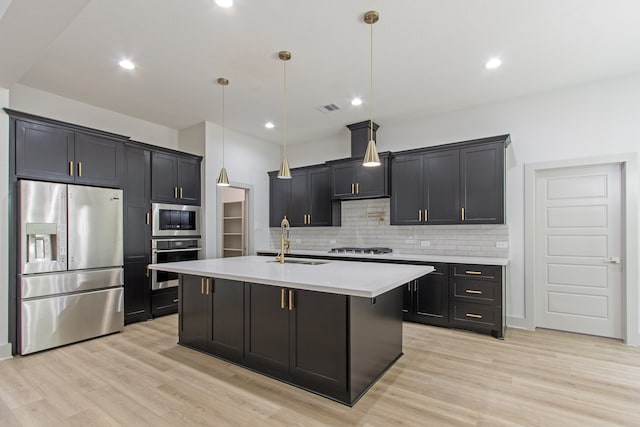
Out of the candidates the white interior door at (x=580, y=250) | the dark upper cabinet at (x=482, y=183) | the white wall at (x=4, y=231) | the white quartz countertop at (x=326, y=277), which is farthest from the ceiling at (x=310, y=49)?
the white quartz countertop at (x=326, y=277)

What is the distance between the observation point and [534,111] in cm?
413

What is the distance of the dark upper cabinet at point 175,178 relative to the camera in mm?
4590

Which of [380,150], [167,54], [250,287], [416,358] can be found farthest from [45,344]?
[380,150]

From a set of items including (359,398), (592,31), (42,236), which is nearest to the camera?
(359,398)

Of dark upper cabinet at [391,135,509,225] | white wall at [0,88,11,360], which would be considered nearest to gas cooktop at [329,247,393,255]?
dark upper cabinet at [391,135,509,225]

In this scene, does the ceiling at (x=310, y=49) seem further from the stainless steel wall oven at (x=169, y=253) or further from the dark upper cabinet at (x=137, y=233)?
the stainless steel wall oven at (x=169, y=253)

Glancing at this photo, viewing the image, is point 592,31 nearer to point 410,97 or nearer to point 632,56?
point 632,56

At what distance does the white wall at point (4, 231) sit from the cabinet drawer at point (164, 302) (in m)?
1.54

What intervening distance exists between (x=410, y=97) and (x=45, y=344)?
5.09m

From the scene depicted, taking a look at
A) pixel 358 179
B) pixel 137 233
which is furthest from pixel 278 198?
pixel 137 233

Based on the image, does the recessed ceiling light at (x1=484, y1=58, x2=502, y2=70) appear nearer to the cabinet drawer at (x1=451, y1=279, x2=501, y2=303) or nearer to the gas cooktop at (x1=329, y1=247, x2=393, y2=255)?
the cabinet drawer at (x1=451, y1=279, x2=501, y2=303)

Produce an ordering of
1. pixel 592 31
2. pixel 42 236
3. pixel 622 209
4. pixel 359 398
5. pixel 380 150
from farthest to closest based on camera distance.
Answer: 1. pixel 380 150
2. pixel 622 209
3. pixel 42 236
4. pixel 592 31
5. pixel 359 398

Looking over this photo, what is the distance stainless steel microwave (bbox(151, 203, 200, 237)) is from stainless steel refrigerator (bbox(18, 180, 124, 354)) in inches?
22.2

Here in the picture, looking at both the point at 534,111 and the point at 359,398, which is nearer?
the point at 359,398
